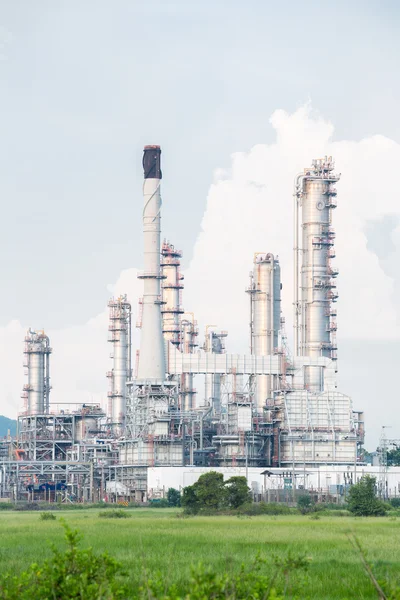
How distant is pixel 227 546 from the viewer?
33.1 meters

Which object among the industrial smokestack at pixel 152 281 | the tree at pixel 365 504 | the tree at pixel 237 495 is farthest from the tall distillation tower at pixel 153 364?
the tree at pixel 365 504

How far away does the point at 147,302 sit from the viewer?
91625 millimetres

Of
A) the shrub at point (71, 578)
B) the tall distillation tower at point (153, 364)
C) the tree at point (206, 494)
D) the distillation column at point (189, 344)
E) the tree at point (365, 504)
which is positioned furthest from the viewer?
the distillation column at point (189, 344)

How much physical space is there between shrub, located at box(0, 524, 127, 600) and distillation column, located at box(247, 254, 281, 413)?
3458 inches

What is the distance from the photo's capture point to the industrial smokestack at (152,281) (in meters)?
91.4

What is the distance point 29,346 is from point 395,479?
38187 mm

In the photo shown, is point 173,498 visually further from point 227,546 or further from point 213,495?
point 227,546

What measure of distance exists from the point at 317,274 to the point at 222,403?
14.3 meters

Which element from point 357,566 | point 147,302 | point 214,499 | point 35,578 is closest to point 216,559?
point 357,566

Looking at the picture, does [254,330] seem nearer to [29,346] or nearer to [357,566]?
[29,346]

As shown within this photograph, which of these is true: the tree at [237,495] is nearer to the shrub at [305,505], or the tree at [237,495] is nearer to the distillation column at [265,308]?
the shrub at [305,505]

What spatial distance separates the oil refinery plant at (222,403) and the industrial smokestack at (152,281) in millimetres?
84

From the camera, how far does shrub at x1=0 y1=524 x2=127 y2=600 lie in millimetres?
15195

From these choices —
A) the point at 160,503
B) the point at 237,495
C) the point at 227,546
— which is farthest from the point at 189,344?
the point at 227,546
